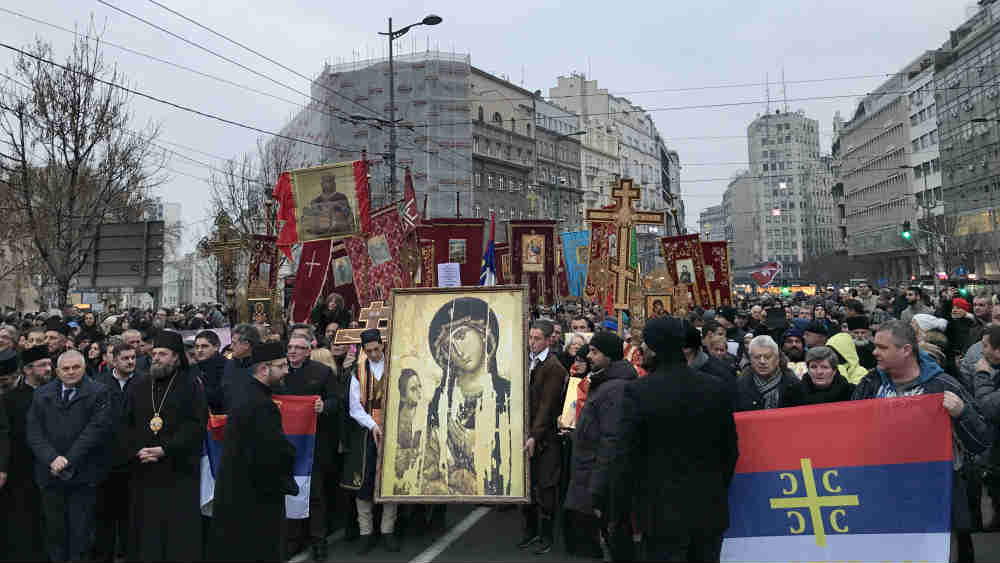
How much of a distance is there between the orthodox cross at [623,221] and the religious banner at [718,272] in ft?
23.4

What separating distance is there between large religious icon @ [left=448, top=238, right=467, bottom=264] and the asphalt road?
30.7 feet

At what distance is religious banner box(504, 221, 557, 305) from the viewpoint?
18.5 metres

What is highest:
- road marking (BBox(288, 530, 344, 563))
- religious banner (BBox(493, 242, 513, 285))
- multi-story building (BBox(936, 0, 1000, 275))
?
multi-story building (BBox(936, 0, 1000, 275))

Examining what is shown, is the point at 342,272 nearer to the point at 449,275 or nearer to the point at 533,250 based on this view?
the point at 449,275

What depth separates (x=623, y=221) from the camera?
41.4 ft

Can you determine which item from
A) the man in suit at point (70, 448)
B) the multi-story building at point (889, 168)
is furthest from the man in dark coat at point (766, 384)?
the multi-story building at point (889, 168)

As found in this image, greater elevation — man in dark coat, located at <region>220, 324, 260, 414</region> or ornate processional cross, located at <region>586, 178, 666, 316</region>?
ornate processional cross, located at <region>586, 178, 666, 316</region>

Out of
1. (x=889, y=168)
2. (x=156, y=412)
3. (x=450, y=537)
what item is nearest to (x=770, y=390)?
(x=450, y=537)

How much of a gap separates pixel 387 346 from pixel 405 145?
149 ft

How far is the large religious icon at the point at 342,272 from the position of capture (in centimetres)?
1609

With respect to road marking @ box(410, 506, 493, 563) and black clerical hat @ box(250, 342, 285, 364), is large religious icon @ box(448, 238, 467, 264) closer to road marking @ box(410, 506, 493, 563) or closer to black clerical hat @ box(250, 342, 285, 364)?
road marking @ box(410, 506, 493, 563)

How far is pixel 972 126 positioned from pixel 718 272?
51.1 metres

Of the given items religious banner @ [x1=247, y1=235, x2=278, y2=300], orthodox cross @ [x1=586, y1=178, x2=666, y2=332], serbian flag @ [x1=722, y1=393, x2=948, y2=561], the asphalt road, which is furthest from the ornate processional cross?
religious banner @ [x1=247, y1=235, x2=278, y2=300]

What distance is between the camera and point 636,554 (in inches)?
229
